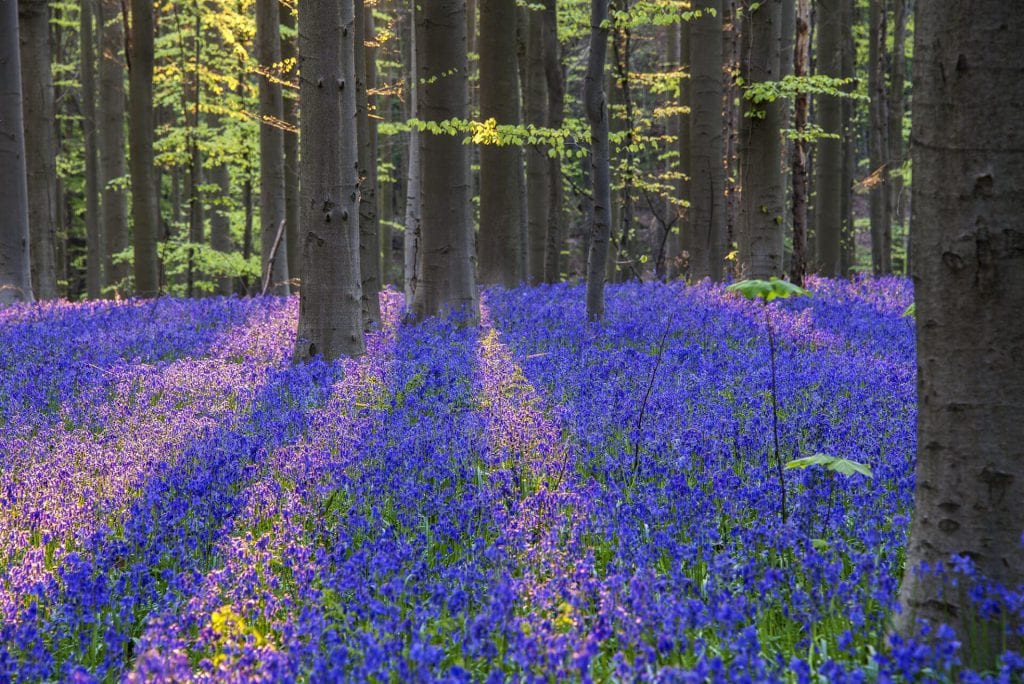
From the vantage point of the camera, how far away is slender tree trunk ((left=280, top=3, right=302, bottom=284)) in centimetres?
1759

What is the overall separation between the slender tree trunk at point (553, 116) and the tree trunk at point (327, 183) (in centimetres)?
933

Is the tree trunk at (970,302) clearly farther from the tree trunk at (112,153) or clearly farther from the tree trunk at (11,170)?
the tree trunk at (112,153)

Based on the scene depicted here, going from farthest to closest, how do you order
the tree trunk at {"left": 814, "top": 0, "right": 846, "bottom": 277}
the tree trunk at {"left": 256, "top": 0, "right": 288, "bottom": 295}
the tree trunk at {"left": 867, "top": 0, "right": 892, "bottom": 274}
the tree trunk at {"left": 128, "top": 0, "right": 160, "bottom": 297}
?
1. the tree trunk at {"left": 867, "top": 0, "right": 892, "bottom": 274}
2. the tree trunk at {"left": 814, "top": 0, "right": 846, "bottom": 277}
3. the tree trunk at {"left": 128, "top": 0, "right": 160, "bottom": 297}
4. the tree trunk at {"left": 256, "top": 0, "right": 288, "bottom": 295}

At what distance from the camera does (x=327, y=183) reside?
9.09 metres

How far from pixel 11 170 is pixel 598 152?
9143 mm

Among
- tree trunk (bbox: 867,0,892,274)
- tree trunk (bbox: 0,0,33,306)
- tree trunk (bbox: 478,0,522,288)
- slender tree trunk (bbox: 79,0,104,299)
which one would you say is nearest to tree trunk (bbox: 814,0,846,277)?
tree trunk (bbox: 867,0,892,274)

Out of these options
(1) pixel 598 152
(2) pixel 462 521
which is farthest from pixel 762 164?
(2) pixel 462 521

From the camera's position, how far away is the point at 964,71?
289 cm

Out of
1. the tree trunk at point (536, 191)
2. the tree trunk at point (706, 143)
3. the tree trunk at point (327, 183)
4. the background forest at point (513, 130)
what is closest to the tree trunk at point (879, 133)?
the background forest at point (513, 130)

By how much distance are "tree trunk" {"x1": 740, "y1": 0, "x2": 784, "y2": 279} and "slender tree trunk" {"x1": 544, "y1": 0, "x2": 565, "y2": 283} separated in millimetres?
5191

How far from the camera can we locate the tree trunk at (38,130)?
17141 millimetres

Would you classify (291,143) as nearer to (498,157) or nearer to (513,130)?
(498,157)

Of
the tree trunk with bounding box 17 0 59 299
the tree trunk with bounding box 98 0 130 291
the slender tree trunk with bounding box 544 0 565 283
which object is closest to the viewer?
the tree trunk with bounding box 17 0 59 299

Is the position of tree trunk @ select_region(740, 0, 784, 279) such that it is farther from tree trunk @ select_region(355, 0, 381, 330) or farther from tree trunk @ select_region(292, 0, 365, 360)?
tree trunk @ select_region(292, 0, 365, 360)
